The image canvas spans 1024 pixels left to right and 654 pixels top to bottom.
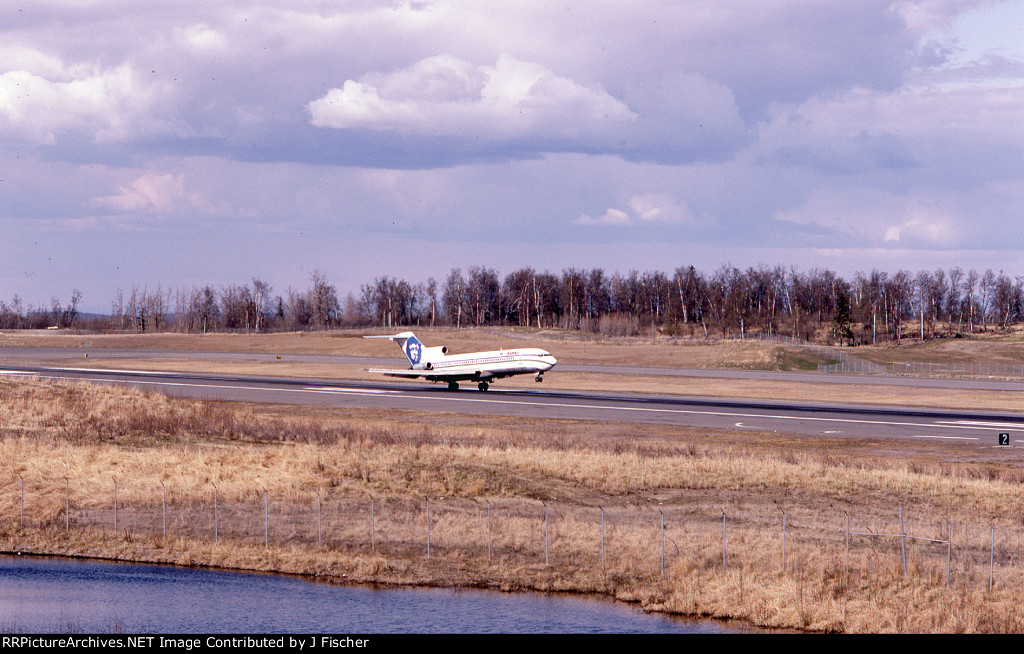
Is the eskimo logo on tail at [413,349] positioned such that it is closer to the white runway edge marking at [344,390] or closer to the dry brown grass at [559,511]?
the white runway edge marking at [344,390]

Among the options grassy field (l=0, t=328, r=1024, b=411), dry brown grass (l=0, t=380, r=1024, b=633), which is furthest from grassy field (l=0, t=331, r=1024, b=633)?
grassy field (l=0, t=328, r=1024, b=411)

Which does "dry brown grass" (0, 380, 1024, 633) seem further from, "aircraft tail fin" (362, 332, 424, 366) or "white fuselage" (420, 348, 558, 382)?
"aircraft tail fin" (362, 332, 424, 366)

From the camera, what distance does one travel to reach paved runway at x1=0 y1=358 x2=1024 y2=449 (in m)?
68.8

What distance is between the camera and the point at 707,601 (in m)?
29.3

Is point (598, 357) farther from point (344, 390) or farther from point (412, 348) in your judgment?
point (344, 390)

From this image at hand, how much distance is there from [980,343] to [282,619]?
183 metres

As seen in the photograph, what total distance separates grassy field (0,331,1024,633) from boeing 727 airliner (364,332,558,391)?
21009mm

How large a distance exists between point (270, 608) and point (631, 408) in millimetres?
54598

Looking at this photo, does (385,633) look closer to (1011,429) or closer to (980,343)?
(1011,429)

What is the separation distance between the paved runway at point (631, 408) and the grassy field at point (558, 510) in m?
6.31

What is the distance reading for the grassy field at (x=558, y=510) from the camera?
30297mm

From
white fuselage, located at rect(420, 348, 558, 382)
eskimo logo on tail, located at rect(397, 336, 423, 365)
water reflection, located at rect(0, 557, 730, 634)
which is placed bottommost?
water reflection, located at rect(0, 557, 730, 634)

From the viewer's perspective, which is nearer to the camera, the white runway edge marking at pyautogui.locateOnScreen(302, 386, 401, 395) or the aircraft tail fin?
the white runway edge marking at pyautogui.locateOnScreen(302, 386, 401, 395)

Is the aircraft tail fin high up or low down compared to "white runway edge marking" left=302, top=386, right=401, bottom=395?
up
